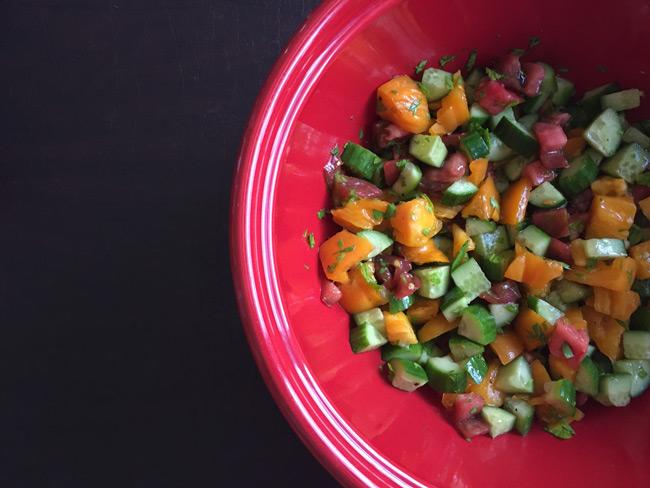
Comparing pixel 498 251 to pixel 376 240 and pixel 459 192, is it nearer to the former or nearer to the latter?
pixel 459 192

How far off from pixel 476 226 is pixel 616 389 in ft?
1.51

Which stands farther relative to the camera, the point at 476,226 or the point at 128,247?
the point at 128,247

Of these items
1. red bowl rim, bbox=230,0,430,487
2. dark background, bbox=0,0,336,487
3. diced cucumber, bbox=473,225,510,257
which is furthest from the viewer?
dark background, bbox=0,0,336,487

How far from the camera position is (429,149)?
1.46m

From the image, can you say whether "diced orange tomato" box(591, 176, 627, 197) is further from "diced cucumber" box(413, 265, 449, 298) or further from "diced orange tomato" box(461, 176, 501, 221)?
"diced cucumber" box(413, 265, 449, 298)

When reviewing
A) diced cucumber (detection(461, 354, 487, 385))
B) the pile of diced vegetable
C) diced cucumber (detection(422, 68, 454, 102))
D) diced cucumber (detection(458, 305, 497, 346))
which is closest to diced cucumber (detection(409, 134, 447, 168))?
the pile of diced vegetable

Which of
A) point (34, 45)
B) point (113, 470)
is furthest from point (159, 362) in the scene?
point (34, 45)

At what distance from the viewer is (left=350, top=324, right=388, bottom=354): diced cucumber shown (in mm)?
1435

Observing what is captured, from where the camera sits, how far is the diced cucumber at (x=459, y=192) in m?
1.46

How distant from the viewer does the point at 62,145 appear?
71.5 inches

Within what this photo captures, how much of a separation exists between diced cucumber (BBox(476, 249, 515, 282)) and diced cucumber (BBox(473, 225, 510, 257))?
1cm

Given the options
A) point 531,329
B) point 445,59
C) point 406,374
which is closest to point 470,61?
point 445,59

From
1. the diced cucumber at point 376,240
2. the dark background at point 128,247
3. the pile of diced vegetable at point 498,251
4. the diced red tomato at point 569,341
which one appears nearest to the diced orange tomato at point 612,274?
the pile of diced vegetable at point 498,251

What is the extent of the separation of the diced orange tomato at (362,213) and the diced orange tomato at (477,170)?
0.20 meters
